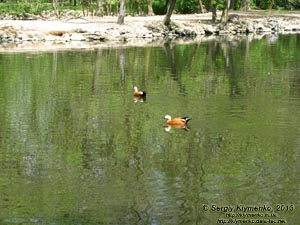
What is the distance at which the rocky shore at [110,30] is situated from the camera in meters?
47.7

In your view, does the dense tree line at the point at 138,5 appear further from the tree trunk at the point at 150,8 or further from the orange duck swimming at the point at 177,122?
the orange duck swimming at the point at 177,122

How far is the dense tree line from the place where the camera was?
6241 centimetres

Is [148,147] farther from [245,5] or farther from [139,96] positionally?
[245,5]

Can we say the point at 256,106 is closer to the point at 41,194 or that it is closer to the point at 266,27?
the point at 41,194

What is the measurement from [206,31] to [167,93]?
3256 cm

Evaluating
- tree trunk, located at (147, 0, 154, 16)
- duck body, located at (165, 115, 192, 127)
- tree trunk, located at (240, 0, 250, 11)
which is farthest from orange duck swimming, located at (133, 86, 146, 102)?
tree trunk, located at (240, 0, 250, 11)

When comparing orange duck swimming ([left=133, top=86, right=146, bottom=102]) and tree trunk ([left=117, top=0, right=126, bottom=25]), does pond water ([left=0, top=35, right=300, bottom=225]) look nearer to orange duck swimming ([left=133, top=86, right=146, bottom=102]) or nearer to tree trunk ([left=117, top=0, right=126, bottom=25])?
orange duck swimming ([left=133, top=86, right=146, bottom=102])

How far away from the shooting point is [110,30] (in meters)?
50.0

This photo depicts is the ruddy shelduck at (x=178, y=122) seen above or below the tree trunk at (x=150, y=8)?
above

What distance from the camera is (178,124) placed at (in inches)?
736

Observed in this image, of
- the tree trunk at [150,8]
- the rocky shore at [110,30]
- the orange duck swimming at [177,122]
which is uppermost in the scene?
the orange duck swimming at [177,122]

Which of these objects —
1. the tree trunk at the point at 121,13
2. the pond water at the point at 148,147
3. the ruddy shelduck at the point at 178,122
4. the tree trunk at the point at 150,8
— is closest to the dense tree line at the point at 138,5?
the tree trunk at the point at 150,8

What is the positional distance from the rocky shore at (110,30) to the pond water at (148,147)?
16.8 metres

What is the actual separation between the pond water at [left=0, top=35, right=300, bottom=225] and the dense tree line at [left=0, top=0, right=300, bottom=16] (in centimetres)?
3064
